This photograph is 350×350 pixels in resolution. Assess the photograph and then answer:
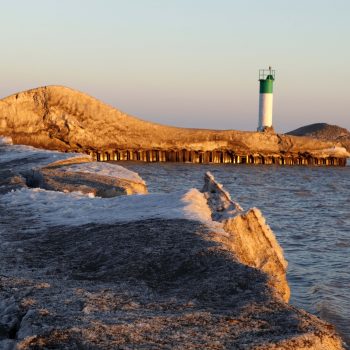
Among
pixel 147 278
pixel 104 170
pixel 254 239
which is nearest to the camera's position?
pixel 147 278

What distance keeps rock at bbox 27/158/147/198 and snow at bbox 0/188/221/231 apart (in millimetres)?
2363

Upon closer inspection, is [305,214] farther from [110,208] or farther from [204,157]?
[204,157]

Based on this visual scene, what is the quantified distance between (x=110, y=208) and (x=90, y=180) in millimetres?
4898

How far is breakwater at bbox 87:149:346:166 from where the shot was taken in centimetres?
4722

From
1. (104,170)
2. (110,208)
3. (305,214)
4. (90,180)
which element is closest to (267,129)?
(305,214)

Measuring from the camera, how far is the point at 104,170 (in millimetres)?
16312

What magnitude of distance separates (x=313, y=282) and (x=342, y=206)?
15343mm

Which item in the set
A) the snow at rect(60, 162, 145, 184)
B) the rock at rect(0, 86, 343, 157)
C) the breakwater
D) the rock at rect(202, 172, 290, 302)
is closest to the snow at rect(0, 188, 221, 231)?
the rock at rect(202, 172, 290, 302)

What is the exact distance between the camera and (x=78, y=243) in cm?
753

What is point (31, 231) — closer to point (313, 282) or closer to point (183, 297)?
point (183, 297)

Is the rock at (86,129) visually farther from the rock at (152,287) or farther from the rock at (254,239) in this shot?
the rock at (254,239)

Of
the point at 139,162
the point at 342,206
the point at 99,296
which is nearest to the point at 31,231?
the point at 99,296

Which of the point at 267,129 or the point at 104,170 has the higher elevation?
the point at 267,129

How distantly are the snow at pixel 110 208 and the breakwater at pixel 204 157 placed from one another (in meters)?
34.7
